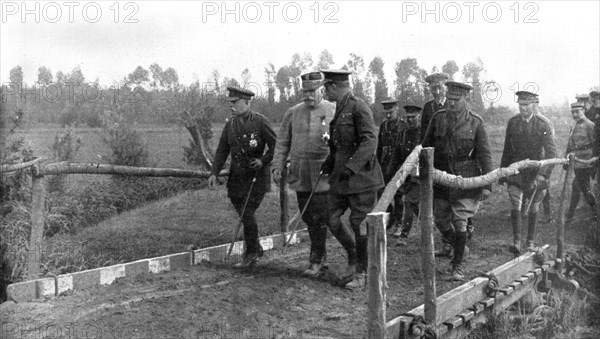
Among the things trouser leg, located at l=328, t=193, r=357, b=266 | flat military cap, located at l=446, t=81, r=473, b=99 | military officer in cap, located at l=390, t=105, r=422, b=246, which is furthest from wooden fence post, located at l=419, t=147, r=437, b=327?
military officer in cap, located at l=390, t=105, r=422, b=246

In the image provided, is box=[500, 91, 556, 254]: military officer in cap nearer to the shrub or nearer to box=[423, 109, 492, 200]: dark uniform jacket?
box=[423, 109, 492, 200]: dark uniform jacket

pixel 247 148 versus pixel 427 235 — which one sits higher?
pixel 247 148

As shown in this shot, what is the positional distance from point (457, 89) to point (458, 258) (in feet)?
5.77

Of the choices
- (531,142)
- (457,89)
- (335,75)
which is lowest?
Answer: (531,142)

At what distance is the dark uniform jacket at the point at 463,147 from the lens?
658cm

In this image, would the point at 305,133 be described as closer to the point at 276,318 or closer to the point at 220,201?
the point at 276,318

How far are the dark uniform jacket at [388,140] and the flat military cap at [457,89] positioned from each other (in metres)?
2.22

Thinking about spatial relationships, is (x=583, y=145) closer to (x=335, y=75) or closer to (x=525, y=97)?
(x=525, y=97)

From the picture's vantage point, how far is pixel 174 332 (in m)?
4.29

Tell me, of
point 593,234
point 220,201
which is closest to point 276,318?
point 593,234

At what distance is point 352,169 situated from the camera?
5.71m

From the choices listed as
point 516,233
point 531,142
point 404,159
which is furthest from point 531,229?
point 404,159

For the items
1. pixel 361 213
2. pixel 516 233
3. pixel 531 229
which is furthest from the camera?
pixel 531 229

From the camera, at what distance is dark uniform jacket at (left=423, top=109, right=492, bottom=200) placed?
6.58 meters
